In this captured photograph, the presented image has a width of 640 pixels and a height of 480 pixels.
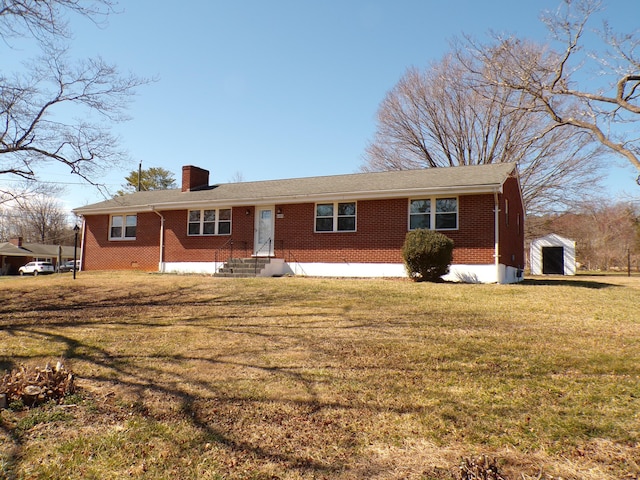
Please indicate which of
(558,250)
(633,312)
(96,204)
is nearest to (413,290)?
(633,312)

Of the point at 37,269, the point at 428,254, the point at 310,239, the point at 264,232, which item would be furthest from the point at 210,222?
the point at 37,269

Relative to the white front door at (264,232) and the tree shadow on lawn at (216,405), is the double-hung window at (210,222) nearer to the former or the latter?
the white front door at (264,232)

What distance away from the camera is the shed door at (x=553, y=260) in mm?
27750

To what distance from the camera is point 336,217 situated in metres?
15.6

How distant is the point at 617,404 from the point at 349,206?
471 inches

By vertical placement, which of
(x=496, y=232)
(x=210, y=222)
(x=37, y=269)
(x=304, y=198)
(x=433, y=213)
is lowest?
(x=37, y=269)

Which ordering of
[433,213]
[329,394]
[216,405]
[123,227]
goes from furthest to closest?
1. [123,227]
2. [433,213]
3. [329,394]
4. [216,405]

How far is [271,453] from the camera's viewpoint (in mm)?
3211

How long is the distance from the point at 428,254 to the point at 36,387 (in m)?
10.2

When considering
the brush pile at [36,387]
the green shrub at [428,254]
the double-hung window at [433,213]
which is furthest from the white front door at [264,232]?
the brush pile at [36,387]

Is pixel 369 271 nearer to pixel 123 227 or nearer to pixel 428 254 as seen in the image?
pixel 428 254

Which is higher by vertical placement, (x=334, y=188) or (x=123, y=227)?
(x=334, y=188)

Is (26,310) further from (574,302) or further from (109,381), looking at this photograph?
(574,302)

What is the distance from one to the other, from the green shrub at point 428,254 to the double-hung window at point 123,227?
13123mm
